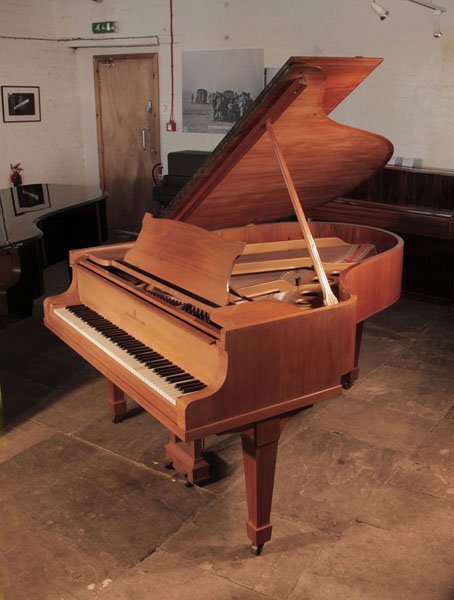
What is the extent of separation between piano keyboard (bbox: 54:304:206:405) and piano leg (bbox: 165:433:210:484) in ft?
1.75

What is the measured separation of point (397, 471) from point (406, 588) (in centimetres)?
76

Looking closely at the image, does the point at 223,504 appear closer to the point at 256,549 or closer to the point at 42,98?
the point at 256,549

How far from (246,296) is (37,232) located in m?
1.66

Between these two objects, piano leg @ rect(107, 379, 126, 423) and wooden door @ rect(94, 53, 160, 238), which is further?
wooden door @ rect(94, 53, 160, 238)

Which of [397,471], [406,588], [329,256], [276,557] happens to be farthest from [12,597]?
[329,256]

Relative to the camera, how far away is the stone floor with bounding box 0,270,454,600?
2121mm

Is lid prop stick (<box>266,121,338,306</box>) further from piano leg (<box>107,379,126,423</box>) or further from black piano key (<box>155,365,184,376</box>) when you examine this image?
piano leg (<box>107,379,126,423</box>)

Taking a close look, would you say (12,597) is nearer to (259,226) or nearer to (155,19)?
(259,226)

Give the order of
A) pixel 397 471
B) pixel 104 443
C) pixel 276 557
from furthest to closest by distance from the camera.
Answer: pixel 104 443 < pixel 397 471 < pixel 276 557

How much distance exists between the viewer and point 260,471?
2.15 metres

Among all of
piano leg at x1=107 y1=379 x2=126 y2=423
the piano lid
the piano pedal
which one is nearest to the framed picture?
the piano lid

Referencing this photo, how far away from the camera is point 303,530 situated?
238cm

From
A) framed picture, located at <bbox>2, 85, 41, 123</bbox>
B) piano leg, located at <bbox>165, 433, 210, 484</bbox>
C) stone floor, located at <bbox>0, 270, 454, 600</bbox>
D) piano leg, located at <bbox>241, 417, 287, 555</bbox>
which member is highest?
framed picture, located at <bbox>2, 85, 41, 123</bbox>

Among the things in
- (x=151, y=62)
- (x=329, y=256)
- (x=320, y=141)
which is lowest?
(x=329, y=256)
